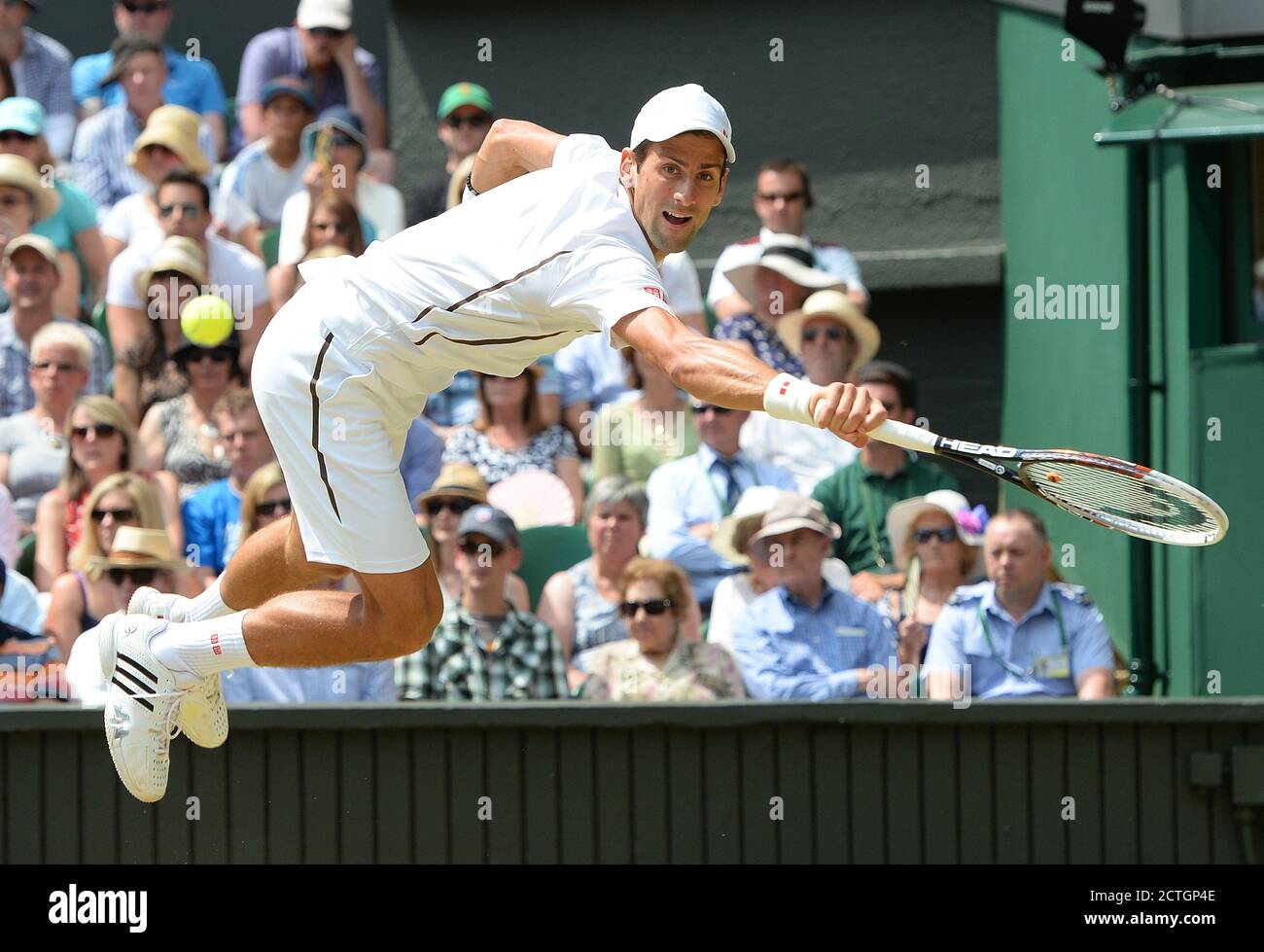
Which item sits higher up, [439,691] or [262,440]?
[262,440]

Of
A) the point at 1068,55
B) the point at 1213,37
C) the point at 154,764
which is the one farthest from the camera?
the point at 1068,55

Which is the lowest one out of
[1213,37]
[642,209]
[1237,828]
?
[1237,828]

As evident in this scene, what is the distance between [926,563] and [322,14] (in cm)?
451

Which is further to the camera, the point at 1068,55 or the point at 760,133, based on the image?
the point at 760,133

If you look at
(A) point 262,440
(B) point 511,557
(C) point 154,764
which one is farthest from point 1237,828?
(A) point 262,440

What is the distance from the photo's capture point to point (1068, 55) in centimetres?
918

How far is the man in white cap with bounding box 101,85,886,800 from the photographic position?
187 inches

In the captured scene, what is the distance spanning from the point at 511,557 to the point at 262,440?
1.32 m

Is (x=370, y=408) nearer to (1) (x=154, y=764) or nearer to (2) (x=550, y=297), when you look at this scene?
(2) (x=550, y=297)

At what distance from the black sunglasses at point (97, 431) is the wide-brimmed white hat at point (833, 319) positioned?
2.76 metres

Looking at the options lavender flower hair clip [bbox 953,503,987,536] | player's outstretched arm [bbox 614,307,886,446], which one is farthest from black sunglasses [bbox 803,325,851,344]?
player's outstretched arm [bbox 614,307,886,446]

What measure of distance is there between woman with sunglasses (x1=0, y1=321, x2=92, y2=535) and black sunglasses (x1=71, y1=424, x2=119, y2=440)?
1.12 ft

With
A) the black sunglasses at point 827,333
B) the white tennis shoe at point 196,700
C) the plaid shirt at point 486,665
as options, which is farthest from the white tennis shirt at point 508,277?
the black sunglasses at point 827,333

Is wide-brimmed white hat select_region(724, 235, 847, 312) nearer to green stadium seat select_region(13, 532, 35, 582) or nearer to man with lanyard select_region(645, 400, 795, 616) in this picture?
man with lanyard select_region(645, 400, 795, 616)
